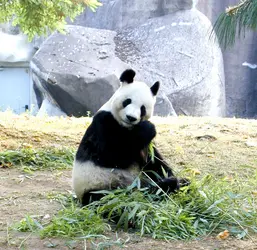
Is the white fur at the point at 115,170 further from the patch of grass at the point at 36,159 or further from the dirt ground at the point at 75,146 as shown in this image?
the patch of grass at the point at 36,159

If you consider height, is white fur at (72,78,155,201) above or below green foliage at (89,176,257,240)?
above

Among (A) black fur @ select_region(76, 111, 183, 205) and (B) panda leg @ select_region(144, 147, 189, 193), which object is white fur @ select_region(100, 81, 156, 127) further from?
(B) panda leg @ select_region(144, 147, 189, 193)

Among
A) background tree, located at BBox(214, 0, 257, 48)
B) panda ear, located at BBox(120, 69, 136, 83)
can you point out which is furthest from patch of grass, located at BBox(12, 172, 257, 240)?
background tree, located at BBox(214, 0, 257, 48)

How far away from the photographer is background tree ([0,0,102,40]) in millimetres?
6137

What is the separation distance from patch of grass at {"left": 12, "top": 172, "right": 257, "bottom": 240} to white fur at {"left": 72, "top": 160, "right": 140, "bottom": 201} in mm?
94

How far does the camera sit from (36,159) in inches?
204

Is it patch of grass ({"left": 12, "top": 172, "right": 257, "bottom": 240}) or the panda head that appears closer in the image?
patch of grass ({"left": 12, "top": 172, "right": 257, "bottom": 240})

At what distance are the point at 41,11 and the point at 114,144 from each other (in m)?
3.35

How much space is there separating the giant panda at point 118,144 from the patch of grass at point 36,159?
1476mm

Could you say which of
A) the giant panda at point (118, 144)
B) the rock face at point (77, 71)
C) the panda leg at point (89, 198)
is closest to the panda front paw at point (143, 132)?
the giant panda at point (118, 144)

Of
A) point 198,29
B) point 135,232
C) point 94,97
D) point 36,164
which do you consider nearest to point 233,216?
point 135,232

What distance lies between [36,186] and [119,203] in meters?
1.29

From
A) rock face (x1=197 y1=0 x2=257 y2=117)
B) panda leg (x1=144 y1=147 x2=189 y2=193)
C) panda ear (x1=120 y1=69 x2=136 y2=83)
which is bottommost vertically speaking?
rock face (x1=197 y1=0 x2=257 y2=117)

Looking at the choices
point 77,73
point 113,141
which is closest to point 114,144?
point 113,141
